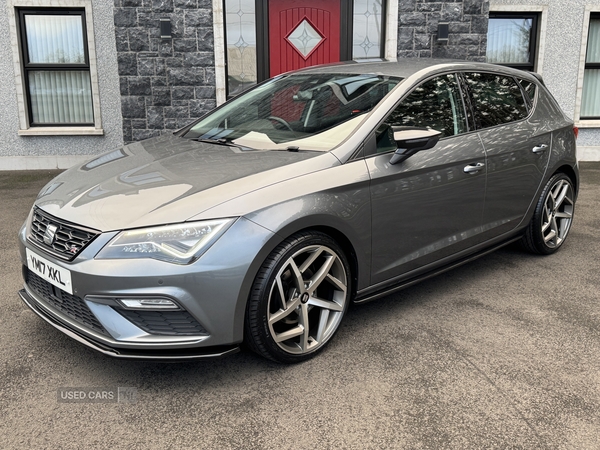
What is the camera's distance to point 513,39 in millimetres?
9883

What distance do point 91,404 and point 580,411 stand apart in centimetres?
225

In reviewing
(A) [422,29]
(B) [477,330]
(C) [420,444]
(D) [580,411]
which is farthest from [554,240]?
(A) [422,29]

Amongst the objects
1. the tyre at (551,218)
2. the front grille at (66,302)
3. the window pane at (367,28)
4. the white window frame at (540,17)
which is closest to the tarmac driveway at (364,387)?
the front grille at (66,302)

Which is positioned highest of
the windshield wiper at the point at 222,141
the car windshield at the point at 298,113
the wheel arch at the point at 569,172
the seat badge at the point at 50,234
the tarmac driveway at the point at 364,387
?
the car windshield at the point at 298,113

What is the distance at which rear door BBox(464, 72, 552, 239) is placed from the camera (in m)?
3.93

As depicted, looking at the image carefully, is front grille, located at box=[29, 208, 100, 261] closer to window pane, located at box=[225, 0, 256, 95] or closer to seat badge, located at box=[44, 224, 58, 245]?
seat badge, located at box=[44, 224, 58, 245]

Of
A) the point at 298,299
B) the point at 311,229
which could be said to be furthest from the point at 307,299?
the point at 311,229

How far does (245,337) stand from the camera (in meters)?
2.78

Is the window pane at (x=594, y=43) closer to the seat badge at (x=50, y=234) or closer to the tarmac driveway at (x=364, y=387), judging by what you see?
the tarmac driveway at (x=364, y=387)

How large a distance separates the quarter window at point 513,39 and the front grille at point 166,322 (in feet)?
29.0

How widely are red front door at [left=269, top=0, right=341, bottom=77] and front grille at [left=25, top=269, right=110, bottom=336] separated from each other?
20.2 feet

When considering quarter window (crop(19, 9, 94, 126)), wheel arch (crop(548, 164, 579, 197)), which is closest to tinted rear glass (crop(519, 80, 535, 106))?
wheel arch (crop(548, 164, 579, 197))

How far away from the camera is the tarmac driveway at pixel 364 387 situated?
8.00ft

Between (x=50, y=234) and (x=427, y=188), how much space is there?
2096mm
